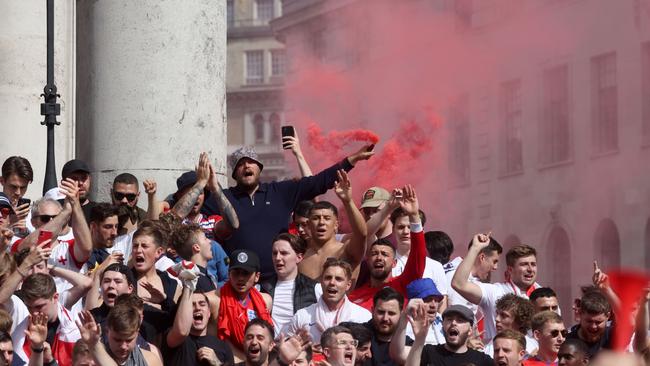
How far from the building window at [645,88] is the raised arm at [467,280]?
36470mm

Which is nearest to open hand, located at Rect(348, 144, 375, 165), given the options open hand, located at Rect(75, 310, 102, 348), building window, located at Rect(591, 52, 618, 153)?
open hand, located at Rect(75, 310, 102, 348)

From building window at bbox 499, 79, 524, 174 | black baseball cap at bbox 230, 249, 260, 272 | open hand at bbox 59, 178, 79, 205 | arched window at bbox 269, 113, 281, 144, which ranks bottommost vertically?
black baseball cap at bbox 230, 249, 260, 272

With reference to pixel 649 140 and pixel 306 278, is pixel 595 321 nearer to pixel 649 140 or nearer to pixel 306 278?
pixel 306 278

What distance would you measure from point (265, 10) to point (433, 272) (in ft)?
314

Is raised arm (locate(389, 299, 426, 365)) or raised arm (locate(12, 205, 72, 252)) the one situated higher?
raised arm (locate(12, 205, 72, 252))

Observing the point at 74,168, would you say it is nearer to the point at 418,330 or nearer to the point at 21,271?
the point at 21,271

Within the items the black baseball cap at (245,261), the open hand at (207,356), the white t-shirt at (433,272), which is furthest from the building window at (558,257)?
the open hand at (207,356)

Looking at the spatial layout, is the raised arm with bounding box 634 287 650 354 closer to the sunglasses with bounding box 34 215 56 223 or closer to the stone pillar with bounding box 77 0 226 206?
the sunglasses with bounding box 34 215 56 223

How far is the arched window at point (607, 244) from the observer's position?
51.6m

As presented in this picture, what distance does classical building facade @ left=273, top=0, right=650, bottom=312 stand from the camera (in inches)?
1996

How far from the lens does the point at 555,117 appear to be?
180 feet

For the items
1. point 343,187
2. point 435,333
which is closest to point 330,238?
point 343,187

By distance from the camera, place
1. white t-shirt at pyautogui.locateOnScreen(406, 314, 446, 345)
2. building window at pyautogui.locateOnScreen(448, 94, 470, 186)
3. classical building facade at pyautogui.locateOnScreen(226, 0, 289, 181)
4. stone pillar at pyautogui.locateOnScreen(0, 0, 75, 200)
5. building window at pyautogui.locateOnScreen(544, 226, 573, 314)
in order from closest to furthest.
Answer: white t-shirt at pyautogui.locateOnScreen(406, 314, 446, 345) < stone pillar at pyautogui.locateOnScreen(0, 0, 75, 200) < building window at pyautogui.locateOnScreen(544, 226, 573, 314) < building window at pyautogui.locateOnScreen(448, 94, 470, 186) < classical building facade at pyautogui.locateOnScreen(226, 0, 289, 181)

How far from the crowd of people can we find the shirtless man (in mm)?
13
